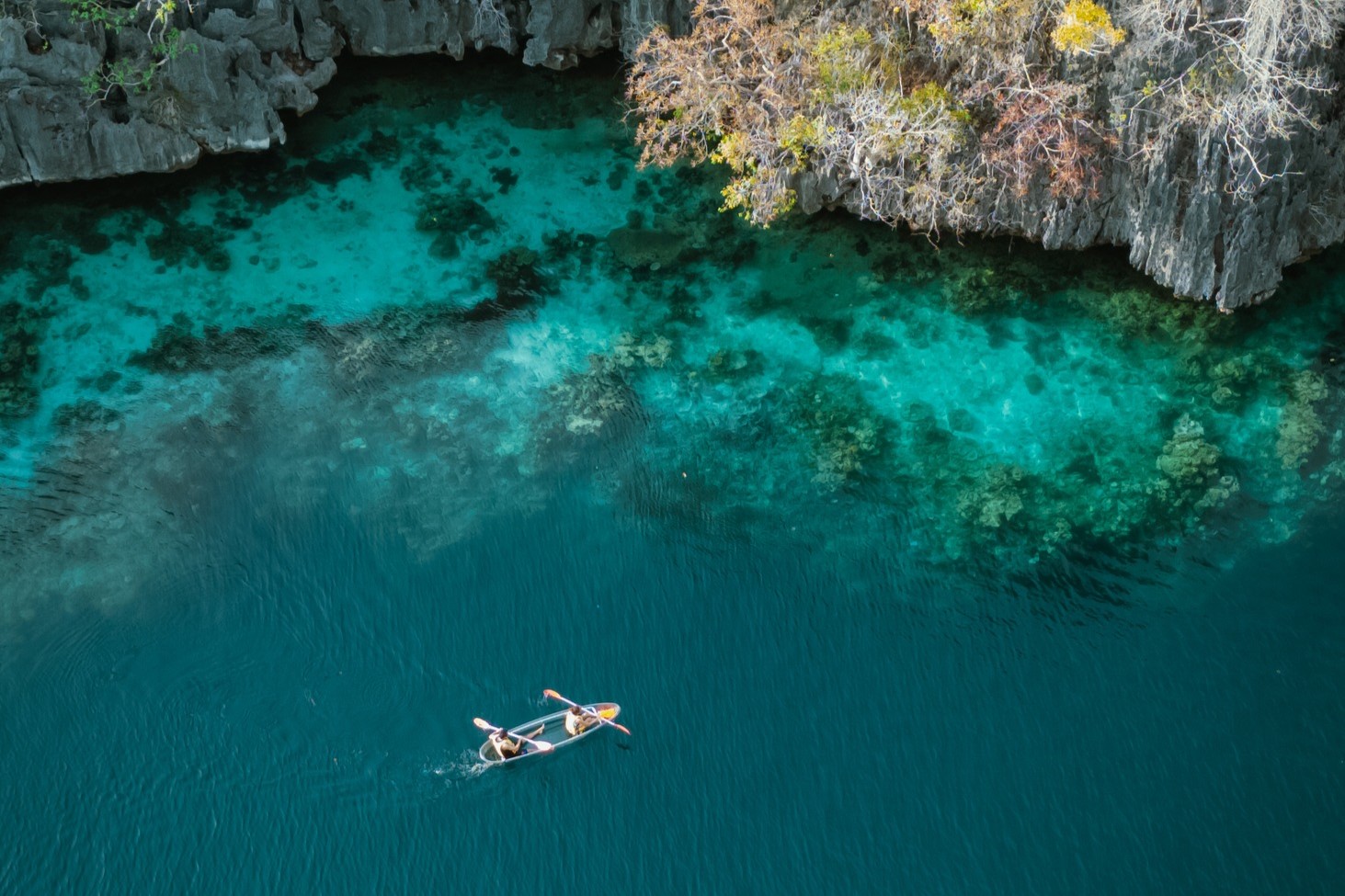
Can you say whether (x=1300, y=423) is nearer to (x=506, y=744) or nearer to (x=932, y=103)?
(x=932, y=103)

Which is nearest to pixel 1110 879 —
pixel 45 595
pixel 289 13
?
pixel 45 595

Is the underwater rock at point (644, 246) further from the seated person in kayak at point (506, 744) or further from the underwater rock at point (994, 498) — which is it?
the seated person in kayak at point (506, 744)

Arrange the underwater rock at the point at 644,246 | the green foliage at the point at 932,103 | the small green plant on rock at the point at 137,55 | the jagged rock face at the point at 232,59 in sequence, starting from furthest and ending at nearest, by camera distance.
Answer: the underwater rock at the point at 644,246
the jagged rock face at the point at 232,59
the small green plant on rock at the point at 137,55
the green foliage at the point at 932,103

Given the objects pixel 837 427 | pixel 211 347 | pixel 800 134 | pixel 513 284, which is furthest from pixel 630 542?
pixel 211 347

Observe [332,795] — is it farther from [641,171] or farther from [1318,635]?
[1318,635]

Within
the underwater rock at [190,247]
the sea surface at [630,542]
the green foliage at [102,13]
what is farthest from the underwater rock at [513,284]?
the green foliage at [102,13]

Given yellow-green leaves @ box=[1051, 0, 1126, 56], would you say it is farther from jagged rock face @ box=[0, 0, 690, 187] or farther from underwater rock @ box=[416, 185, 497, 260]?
underwater rock @ box=[416, 185, 497, 260]
